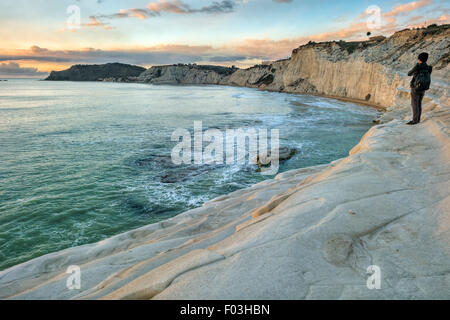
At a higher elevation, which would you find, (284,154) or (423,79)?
(423,79)

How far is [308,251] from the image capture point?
A: 2.89m

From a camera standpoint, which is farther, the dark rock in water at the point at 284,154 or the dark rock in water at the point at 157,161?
the dark rock in water at the point at 284,154

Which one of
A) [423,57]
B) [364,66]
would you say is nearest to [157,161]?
[423,57]

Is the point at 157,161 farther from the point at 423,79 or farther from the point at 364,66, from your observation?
the point at 364,66

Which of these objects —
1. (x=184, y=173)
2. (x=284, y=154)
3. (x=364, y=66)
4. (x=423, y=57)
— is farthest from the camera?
(x=364, y=66)

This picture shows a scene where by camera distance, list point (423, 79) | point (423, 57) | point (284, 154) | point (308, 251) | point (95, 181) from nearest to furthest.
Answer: point (308, 251), point (423, 57), point (423, 79), point (95, 181), point (284, 154)

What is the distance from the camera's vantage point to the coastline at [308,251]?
96.0 inches

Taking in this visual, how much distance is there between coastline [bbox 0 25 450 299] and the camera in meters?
2.44

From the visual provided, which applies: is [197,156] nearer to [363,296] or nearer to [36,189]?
[36,189]

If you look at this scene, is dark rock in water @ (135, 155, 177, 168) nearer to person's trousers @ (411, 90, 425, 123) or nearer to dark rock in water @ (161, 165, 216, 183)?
dark rock in water @ (161, 165, 216, 183)

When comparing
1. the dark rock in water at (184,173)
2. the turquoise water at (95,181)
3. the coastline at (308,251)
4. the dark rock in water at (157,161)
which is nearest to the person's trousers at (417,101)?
the coastline at (308,251)

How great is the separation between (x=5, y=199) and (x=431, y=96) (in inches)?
843

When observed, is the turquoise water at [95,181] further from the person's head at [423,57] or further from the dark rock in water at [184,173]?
the person's head at [423,57]

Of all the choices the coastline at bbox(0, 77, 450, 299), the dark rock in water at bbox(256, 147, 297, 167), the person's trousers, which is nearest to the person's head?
the person's trousers
